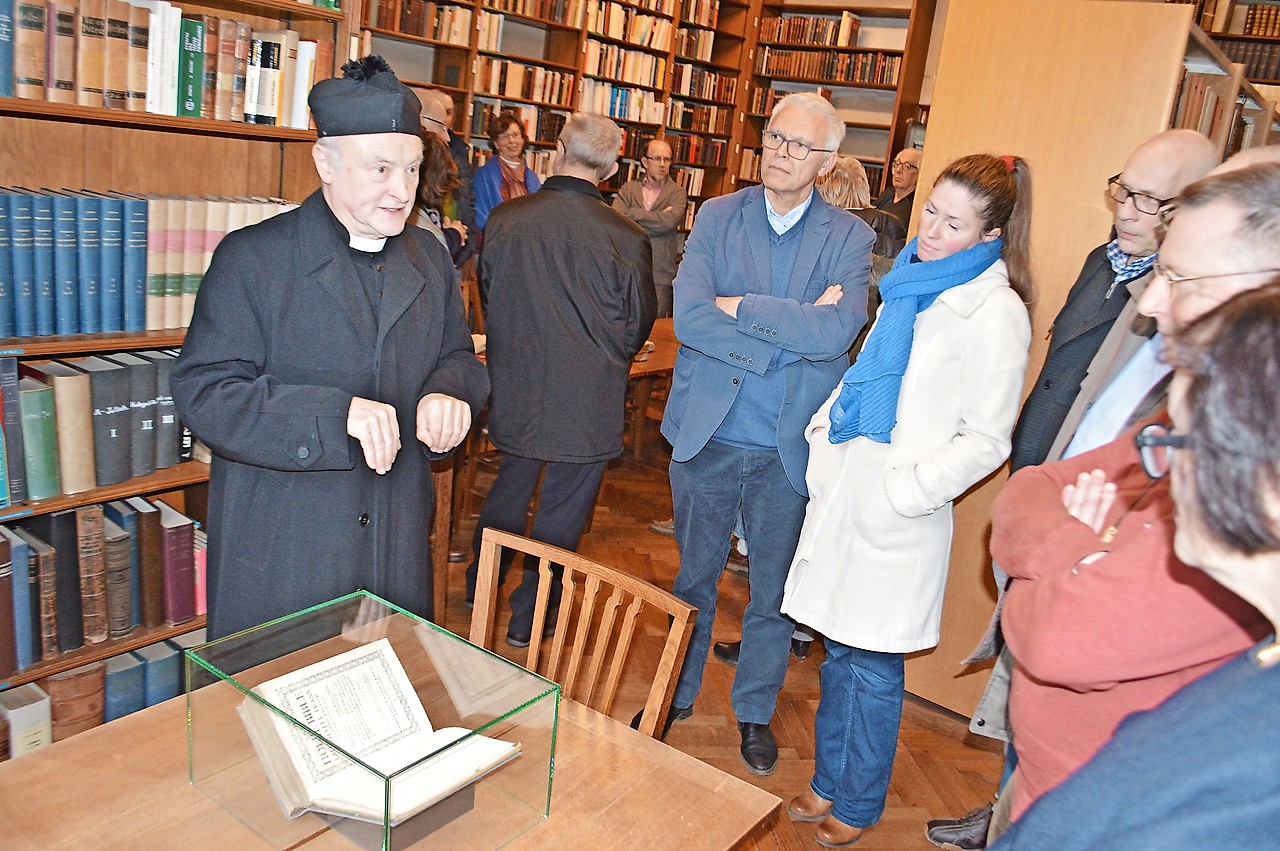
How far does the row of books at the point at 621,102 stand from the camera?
24.9ft

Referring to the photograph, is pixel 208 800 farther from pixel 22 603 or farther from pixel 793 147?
pixel 793 147

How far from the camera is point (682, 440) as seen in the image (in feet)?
8.45

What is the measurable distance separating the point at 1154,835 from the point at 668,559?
347cm

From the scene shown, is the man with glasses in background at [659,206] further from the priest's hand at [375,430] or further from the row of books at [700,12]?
the priest's hand at [375,430]

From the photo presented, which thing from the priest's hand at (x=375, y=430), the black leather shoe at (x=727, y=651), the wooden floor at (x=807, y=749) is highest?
the priest's hand at (x=375, y=430)

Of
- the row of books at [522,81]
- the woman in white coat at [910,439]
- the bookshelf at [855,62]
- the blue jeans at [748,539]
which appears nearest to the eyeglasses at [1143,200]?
the woman in white coat at [910,439]

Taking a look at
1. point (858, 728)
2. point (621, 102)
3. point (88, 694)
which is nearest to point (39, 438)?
point (88, 694)

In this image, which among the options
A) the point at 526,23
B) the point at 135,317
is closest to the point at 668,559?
the point at 135,317

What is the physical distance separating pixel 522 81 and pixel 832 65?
282cm

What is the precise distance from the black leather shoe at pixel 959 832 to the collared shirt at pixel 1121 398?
116 centimetres

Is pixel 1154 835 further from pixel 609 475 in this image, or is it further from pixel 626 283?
pixel 609 475

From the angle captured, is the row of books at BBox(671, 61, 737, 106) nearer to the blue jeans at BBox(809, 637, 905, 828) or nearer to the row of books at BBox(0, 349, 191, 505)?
the row of books at BBox(0, 349, 191, 505)

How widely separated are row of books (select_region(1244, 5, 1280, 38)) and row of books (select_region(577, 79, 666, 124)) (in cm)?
443

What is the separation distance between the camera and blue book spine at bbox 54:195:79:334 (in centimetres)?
210
